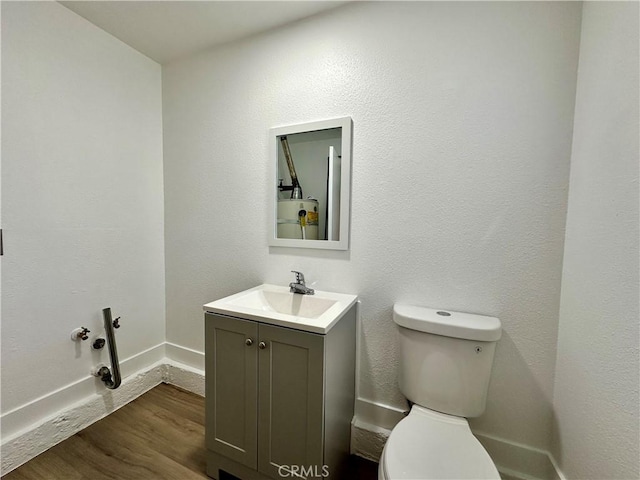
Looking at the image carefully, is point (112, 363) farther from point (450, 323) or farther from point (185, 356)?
point (450, 323)

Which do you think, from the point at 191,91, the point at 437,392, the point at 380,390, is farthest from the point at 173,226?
the point at 437,392

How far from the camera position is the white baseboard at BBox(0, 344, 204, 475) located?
1268 millimetres

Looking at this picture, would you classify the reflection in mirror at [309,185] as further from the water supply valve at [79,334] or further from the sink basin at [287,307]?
the water supply valve at [79,334]

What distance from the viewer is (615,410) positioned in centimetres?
78

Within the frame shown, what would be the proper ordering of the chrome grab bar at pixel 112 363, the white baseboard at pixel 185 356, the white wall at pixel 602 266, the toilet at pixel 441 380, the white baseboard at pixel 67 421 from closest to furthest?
the white wall at pixel 602 266, the toilet at pixel 441 380, the white baseboard at pixel 67 421, the chrome grab bar at pixel 112 363, the white baseboard at pixel 185 356

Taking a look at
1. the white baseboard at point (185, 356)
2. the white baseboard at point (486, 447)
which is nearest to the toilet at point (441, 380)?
the white baseboard at point (486, 447)

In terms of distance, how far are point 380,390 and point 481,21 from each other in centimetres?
178

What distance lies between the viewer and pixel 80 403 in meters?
1.51

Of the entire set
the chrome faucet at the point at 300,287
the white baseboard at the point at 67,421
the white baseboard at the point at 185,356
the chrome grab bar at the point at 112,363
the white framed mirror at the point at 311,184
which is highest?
the white framed mirror at the point at 311,184

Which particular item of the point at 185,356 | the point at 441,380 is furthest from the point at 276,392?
the point at 185,356

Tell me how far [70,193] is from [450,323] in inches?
79.1

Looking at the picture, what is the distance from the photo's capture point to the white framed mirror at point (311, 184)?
4.61ft

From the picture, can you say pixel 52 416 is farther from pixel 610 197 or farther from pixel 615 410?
pixel 610 197

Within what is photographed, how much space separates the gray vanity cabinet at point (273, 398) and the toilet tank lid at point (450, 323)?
0.28m
